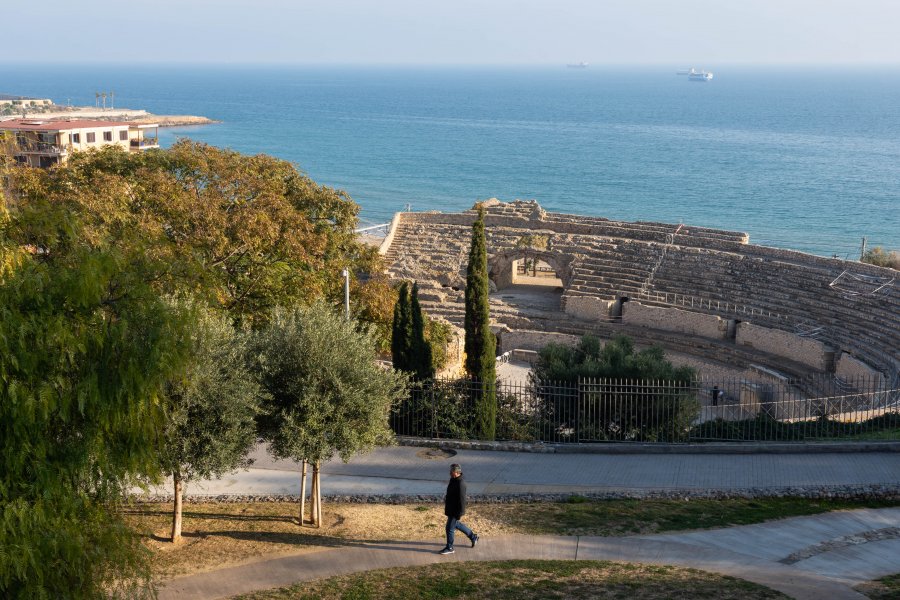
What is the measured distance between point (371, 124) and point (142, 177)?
161m

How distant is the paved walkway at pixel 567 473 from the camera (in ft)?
60.3

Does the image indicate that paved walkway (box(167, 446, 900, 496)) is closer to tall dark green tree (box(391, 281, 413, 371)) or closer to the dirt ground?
the dirt ground

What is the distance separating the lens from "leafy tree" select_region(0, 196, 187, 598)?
1020 cm

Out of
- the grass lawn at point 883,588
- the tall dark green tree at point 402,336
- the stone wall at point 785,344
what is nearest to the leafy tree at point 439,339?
the tall dark green tree at point 402,336

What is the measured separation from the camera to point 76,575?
34.1 feet

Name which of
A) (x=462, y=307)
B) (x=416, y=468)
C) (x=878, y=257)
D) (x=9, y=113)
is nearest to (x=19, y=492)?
(x=416, y=468)

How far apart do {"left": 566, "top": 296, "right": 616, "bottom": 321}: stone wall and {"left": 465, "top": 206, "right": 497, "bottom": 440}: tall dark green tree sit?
16.6 m

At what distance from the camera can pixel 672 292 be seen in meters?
41.9

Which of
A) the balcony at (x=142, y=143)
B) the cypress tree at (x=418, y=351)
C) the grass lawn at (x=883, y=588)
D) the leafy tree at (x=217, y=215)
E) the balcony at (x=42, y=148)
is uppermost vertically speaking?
the balcony at (x=142, y=143)

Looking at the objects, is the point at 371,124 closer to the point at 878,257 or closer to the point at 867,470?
the point at 878,257

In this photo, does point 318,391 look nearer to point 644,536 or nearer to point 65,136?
point 644,536

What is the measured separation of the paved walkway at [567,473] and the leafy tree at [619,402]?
1278 mm

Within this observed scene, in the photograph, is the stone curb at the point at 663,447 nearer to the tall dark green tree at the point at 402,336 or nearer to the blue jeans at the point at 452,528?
the tall dark green tree at the point at 402,336

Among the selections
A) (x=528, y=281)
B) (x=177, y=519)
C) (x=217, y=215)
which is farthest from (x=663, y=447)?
(x=528, y=281)
